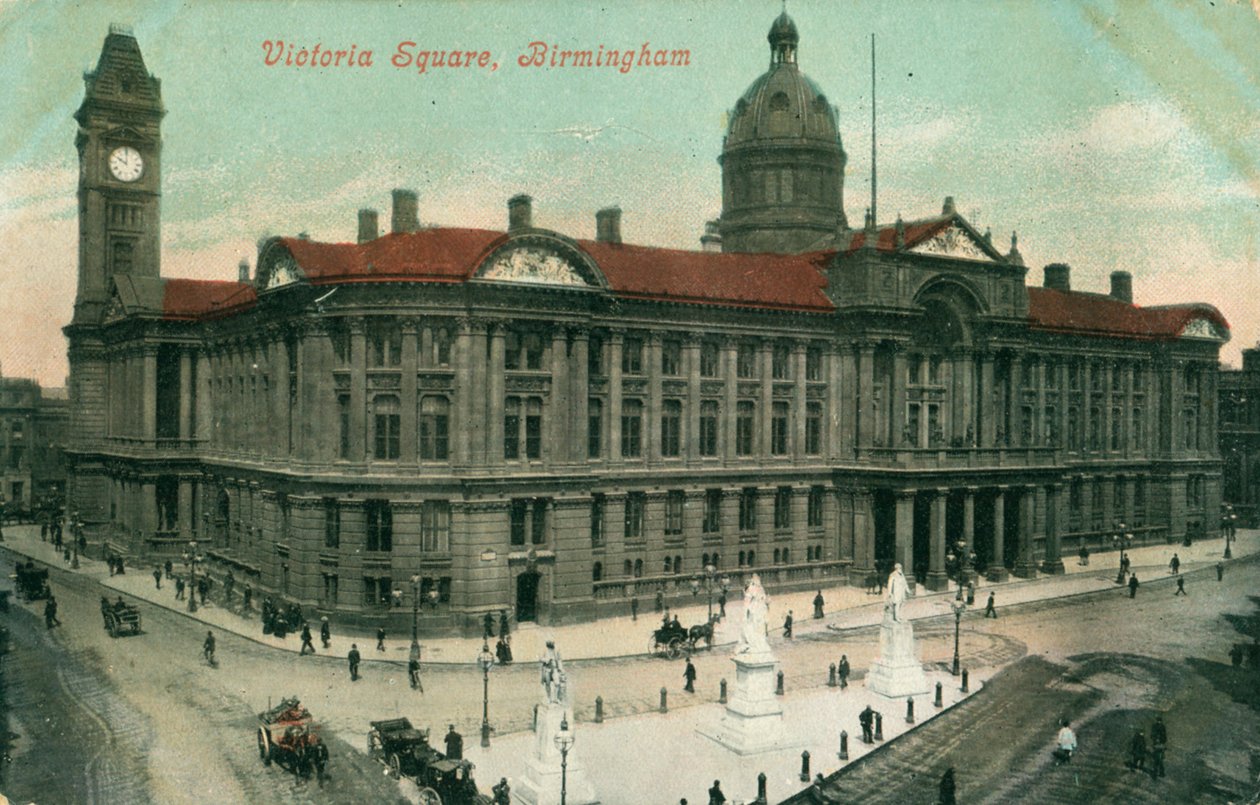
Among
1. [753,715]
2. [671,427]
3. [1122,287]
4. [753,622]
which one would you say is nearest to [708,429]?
[671,427]

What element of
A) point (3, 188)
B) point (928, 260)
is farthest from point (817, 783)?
point (928, 260)

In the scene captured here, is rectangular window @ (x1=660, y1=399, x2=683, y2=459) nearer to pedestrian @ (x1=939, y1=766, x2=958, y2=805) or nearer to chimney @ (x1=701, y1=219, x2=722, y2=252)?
chimney @ (x1=701, y1=219, x2=722, y2=252)

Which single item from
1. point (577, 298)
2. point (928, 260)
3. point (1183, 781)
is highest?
point (928, 260)

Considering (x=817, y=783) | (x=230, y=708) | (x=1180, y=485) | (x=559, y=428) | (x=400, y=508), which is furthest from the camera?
(x=1180, y=485)

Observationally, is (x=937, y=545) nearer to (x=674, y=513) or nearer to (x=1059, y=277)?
(x=674, y=513)

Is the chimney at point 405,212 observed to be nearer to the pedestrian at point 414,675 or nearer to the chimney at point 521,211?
the chimney at point 521,211

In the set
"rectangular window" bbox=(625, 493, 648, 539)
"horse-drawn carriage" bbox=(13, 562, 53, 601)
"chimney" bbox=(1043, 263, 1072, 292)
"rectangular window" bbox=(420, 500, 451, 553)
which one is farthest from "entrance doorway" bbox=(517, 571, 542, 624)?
"chimney" bbox=(1043, 263, 1072, 292)

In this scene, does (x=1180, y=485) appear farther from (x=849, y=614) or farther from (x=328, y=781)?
(x=328, y=781)
